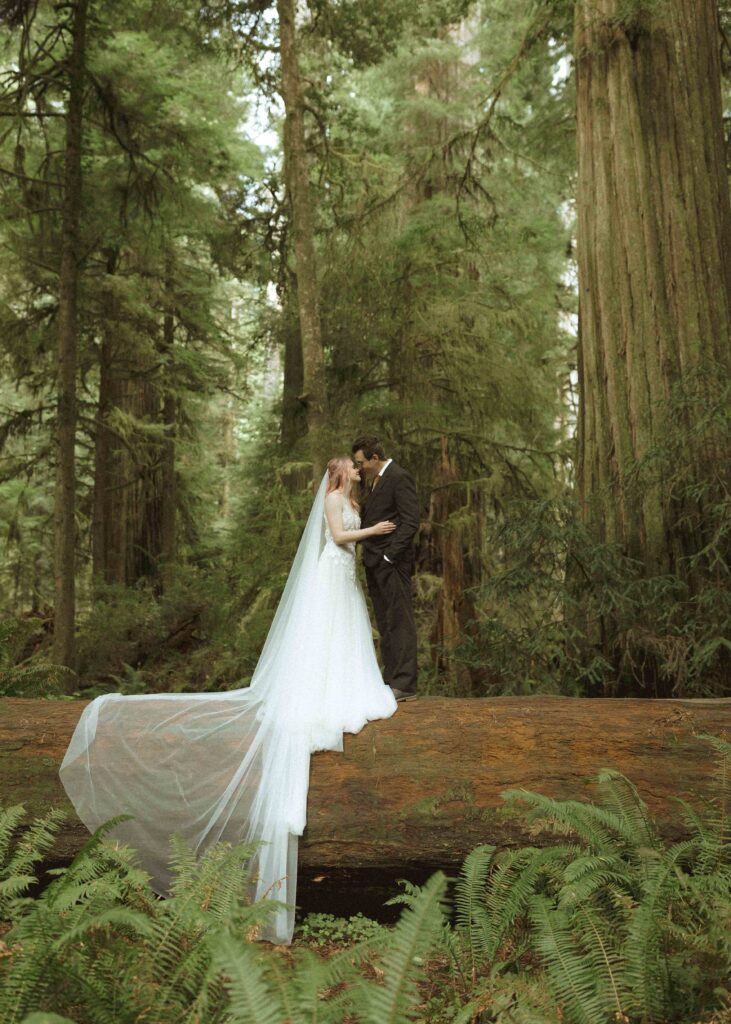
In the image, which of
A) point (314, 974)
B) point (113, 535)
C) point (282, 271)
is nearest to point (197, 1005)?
point (314, 974)

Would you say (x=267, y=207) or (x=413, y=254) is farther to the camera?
(x=267, y=207)

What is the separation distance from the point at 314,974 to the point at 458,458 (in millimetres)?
8272

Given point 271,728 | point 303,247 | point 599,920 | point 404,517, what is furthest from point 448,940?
point 303,247

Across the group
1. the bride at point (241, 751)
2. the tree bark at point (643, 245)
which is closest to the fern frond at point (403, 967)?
the bride at point (241, 751)

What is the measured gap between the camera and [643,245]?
800 centimetres

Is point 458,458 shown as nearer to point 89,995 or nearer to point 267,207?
point 267,207

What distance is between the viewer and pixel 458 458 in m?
10.7

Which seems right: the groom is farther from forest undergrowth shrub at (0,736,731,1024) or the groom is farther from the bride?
forest undergrowth shrub at (0,736,731,1024)

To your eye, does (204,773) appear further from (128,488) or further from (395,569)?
(128,488)

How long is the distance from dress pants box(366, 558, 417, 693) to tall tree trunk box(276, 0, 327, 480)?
259 centimetres

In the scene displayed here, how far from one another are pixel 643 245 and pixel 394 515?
139 inches

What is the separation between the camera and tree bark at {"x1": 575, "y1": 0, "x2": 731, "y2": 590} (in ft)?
25.1

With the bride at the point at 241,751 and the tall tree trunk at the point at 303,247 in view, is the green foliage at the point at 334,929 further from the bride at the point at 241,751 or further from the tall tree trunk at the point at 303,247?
the tall tree trunk at the point at 303,247

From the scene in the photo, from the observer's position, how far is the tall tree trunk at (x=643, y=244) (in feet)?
25.1
